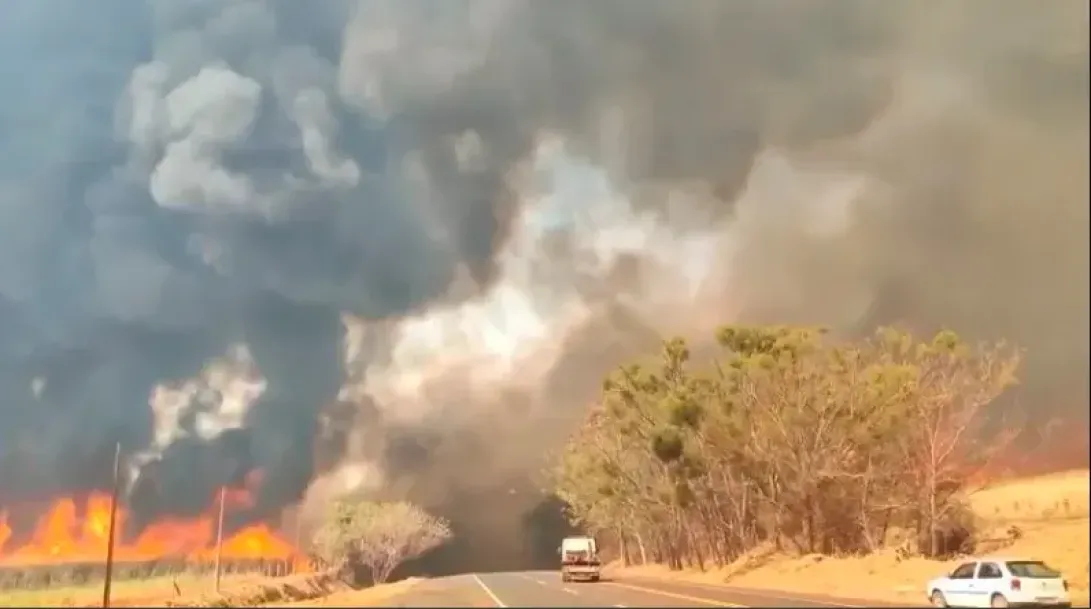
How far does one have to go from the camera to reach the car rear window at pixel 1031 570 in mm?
15164

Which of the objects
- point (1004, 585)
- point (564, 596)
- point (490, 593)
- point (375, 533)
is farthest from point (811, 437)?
point (375, 533)

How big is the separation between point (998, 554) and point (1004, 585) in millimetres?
6564

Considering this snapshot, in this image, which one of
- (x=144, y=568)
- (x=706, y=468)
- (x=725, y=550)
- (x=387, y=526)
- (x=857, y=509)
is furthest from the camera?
(x=725, y=550)

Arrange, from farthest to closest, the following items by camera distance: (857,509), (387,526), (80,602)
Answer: (857,509) < (387,526) < (80,602)

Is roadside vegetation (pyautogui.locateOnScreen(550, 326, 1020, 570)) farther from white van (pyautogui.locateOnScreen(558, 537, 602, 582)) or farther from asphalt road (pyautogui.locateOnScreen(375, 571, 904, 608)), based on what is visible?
asphalt road (pyautogui.locateOnScreen(375, 571, 904, 608))

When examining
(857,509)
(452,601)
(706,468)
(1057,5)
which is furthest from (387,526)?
(1057,5)

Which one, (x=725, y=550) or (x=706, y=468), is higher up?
(x=706, y=468)

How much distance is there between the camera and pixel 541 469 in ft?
69.2

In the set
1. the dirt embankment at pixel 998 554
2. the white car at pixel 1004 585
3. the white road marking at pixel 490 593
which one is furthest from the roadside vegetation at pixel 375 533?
the white car at pixel 1004 585

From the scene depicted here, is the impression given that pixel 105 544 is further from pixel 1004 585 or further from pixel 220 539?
pixel 1004 585

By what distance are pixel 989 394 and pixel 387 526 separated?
1273 centimetres

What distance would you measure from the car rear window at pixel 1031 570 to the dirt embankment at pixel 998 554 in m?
1.73

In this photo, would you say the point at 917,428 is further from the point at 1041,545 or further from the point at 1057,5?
the point at 1057,5

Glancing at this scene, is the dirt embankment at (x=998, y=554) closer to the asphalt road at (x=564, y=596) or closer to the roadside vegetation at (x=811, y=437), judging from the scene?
the roadside vegetation at (x=811, y=437)
